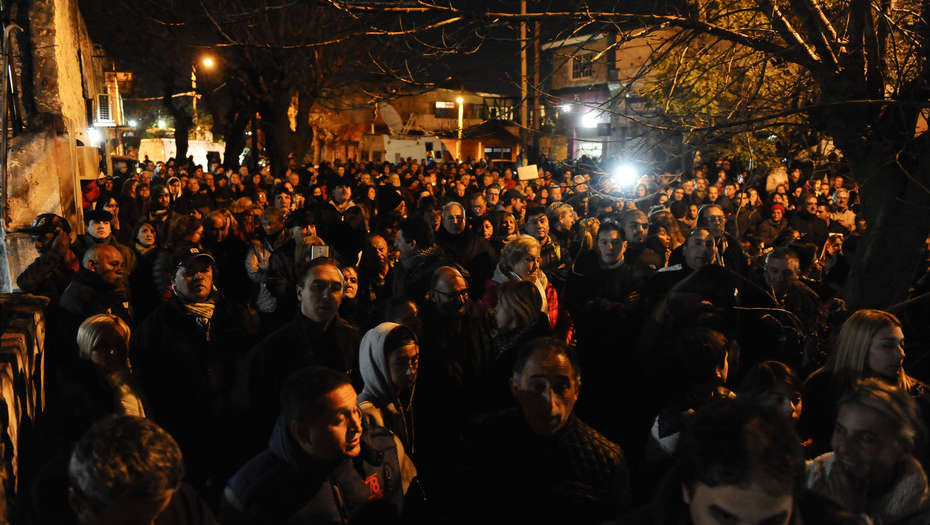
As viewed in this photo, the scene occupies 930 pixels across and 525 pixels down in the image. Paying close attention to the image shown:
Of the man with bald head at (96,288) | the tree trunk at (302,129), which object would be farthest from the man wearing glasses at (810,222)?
the tree trunk at (302,129)

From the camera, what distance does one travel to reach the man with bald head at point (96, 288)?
5051 mm

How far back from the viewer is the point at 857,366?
147 inches

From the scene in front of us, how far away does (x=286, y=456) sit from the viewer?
2658mm

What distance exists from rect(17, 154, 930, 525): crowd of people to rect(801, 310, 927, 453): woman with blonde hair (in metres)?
0.01

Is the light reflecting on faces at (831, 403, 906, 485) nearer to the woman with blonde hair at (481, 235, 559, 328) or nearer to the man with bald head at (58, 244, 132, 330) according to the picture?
the woman with blonde hair at (481, 235, 559, 328)

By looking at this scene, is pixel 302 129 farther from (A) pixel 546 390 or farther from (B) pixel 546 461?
(B) pixel 546 461

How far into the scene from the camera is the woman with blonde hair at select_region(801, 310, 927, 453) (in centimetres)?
366

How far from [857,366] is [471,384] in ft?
6.63

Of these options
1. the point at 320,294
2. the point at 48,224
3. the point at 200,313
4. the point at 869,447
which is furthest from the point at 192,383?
the point at 869,447

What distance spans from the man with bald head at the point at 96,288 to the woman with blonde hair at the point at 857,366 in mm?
4446

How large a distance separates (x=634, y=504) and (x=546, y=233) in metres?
4.18

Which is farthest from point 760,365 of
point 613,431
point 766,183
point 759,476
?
point 766,183

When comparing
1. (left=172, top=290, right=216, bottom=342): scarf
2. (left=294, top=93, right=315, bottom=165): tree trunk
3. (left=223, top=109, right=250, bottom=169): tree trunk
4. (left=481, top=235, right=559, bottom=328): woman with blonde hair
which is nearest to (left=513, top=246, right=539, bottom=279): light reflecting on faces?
(left=481, top=235, right=559, bottom=328): woman with blonde hair

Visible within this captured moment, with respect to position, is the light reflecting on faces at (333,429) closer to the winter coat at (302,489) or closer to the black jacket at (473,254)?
the winter coat at (302,489)
